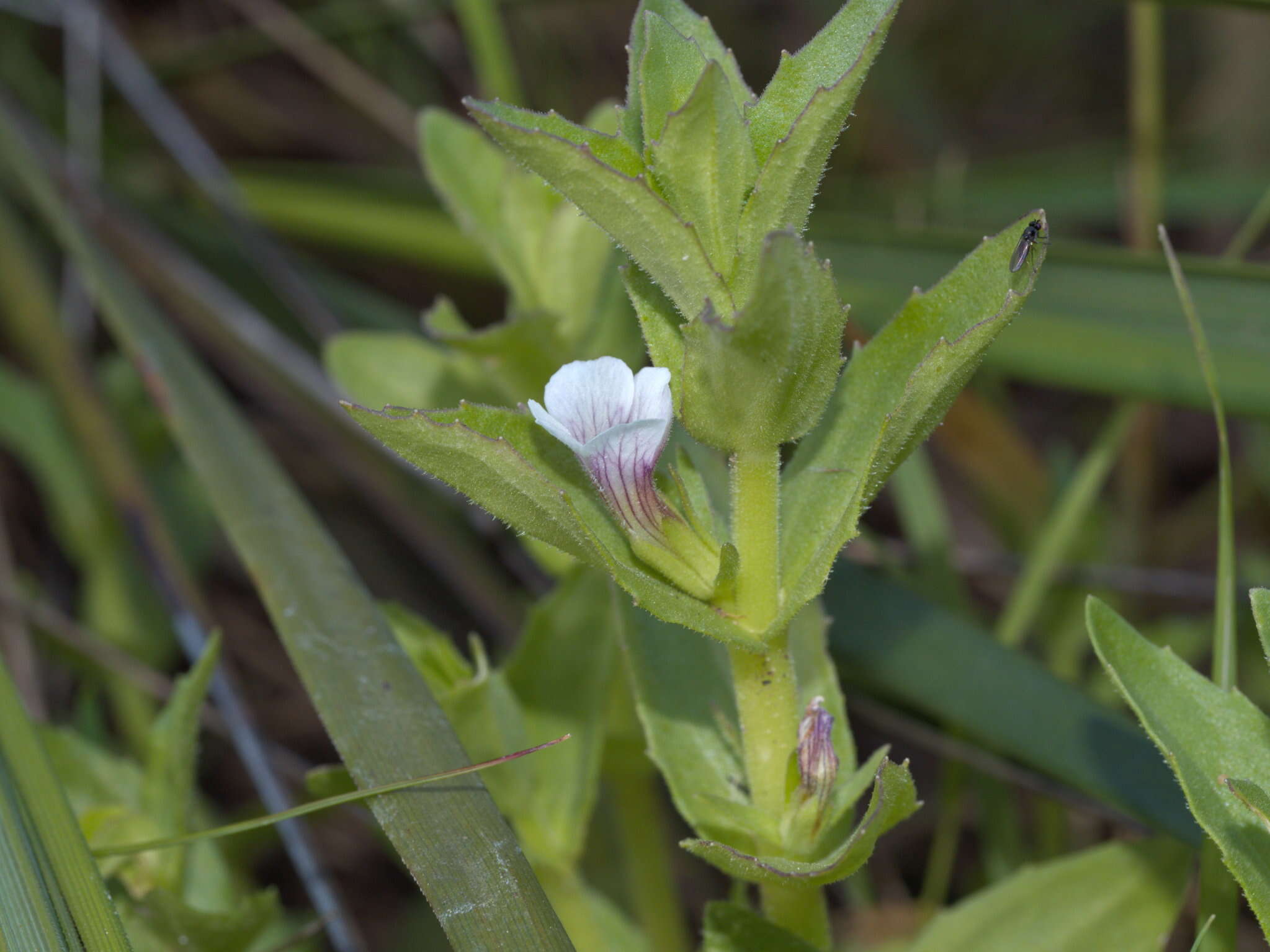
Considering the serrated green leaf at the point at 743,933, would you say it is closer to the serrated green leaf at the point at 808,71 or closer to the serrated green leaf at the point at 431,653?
the serrated green leaf at the point at 431,653

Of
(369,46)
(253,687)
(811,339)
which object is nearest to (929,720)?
(811,339)

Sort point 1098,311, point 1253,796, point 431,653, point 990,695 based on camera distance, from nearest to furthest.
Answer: point 1253,796 < point 431,653 < point 990,695 < point 1098,311

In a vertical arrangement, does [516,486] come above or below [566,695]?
above

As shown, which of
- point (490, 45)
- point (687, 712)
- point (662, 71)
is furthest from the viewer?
point (490, 45)

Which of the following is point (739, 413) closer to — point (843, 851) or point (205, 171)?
point (843, 851)

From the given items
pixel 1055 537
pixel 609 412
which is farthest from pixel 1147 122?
pixel 609 412

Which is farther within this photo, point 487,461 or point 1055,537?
point 1055,537

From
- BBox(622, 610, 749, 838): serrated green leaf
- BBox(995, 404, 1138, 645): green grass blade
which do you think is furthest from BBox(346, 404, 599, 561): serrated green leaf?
BBox(995, 404, 1138, 645): green grass blade
